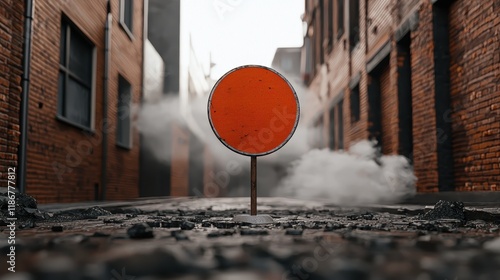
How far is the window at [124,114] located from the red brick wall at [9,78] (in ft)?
21.7

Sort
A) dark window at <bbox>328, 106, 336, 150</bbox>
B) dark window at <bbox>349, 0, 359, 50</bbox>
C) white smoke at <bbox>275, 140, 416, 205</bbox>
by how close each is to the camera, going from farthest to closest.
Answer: dark window at <bbox>328, 106, 336, 150</bbox>
dark window at <bbox>349, 0, 359, 50</bbox>
white smoke at <bbox>275, 140, 416, 205</bbox>

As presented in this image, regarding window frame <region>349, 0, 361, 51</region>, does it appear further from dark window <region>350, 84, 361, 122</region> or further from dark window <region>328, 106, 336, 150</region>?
dark window <region>328, 106, 336, 150</region>

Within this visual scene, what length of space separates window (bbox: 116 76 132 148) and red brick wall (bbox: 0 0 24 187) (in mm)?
6601

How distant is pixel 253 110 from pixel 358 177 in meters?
7.45

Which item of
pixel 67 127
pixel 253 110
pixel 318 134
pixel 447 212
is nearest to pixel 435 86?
pixel 447 212

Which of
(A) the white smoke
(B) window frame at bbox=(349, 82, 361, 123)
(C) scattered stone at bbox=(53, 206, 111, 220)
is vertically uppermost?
(B) window frame at bbox=(349, 82, 361, 123)

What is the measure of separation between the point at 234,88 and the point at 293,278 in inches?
102

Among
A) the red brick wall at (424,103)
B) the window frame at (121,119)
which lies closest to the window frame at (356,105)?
the red brick wall at (424,103)

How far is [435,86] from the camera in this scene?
7.74 meters

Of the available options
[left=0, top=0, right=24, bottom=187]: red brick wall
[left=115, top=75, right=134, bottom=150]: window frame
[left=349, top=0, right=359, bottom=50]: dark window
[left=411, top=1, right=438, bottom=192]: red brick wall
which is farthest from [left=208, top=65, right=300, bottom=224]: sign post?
[left=349, top=0, right=359, bottom=50]: dark window

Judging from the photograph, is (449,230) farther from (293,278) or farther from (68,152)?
(68,152)

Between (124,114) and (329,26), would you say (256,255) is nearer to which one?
(124,114)

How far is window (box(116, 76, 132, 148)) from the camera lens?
42.4 feet

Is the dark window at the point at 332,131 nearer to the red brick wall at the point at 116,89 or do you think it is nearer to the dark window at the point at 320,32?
the dark window at the point at 320,32
